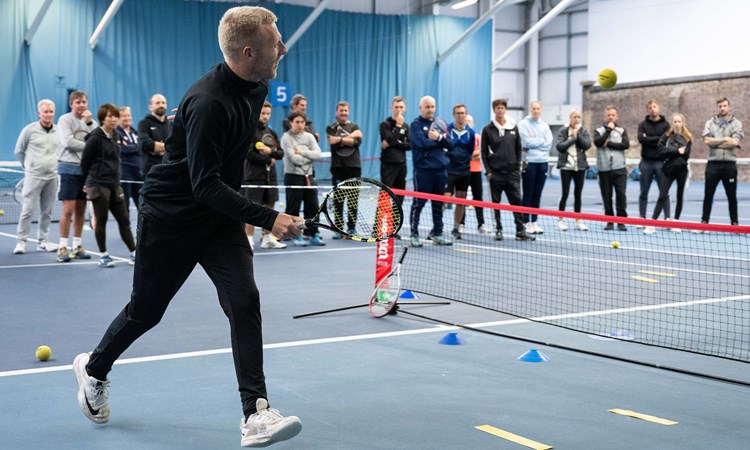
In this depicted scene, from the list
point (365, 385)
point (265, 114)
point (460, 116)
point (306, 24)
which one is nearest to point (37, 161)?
point (265, 114)

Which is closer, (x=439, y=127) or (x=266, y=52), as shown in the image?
(x=266, y=52)

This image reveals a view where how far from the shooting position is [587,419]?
379cm

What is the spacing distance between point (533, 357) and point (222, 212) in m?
2.34

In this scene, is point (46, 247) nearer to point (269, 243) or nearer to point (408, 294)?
point (269, 243)

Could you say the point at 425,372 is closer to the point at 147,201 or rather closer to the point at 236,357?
the point at 236,357

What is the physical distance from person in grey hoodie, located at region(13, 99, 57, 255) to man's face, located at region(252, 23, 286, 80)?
6.90 metres

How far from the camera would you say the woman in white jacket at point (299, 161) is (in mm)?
10609

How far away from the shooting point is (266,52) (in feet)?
10.9

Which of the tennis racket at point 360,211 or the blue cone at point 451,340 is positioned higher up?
the tennis racket at point 360,211

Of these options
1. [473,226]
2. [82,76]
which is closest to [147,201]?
[473,226]

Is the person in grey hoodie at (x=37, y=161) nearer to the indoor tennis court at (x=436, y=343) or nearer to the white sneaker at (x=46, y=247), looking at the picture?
the white sneaker at (x=46, y=247)

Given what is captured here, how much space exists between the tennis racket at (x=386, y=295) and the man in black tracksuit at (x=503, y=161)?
5.03 m

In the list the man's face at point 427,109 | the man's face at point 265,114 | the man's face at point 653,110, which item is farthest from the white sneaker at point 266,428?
the man's face at point 653,110

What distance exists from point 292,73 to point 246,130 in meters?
23.7
